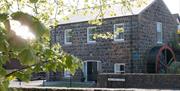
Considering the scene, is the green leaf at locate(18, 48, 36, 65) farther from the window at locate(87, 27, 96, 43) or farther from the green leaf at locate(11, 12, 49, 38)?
the window at locate(87, 27, 96, 43)

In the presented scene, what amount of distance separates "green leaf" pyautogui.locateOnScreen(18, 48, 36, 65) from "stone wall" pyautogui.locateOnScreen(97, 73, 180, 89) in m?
19.9

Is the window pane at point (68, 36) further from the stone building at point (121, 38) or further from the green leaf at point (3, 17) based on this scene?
the green leaf at point (3, 17)

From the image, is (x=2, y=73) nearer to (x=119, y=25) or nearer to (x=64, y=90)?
(x=64, y=90)

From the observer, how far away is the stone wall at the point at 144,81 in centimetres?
2161

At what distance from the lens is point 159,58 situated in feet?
104

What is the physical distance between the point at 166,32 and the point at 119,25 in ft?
20.2

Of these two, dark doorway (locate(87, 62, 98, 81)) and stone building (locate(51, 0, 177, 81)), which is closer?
stone building (locate(51, 0, 177, 81))

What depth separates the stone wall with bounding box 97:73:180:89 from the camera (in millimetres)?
21609

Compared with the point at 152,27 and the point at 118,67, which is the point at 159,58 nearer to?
the point at 152,27

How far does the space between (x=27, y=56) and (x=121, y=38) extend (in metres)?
28.9

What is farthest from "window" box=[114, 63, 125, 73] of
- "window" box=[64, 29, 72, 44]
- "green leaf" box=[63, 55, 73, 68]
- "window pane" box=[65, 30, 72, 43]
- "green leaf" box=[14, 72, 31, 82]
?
"green leaf" box=[63, 55, 73, 68]

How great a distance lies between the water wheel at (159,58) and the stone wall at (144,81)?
837 centimetres

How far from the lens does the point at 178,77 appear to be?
70.6 feet

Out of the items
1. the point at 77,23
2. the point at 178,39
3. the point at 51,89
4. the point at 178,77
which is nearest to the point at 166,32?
the point at 178,39
